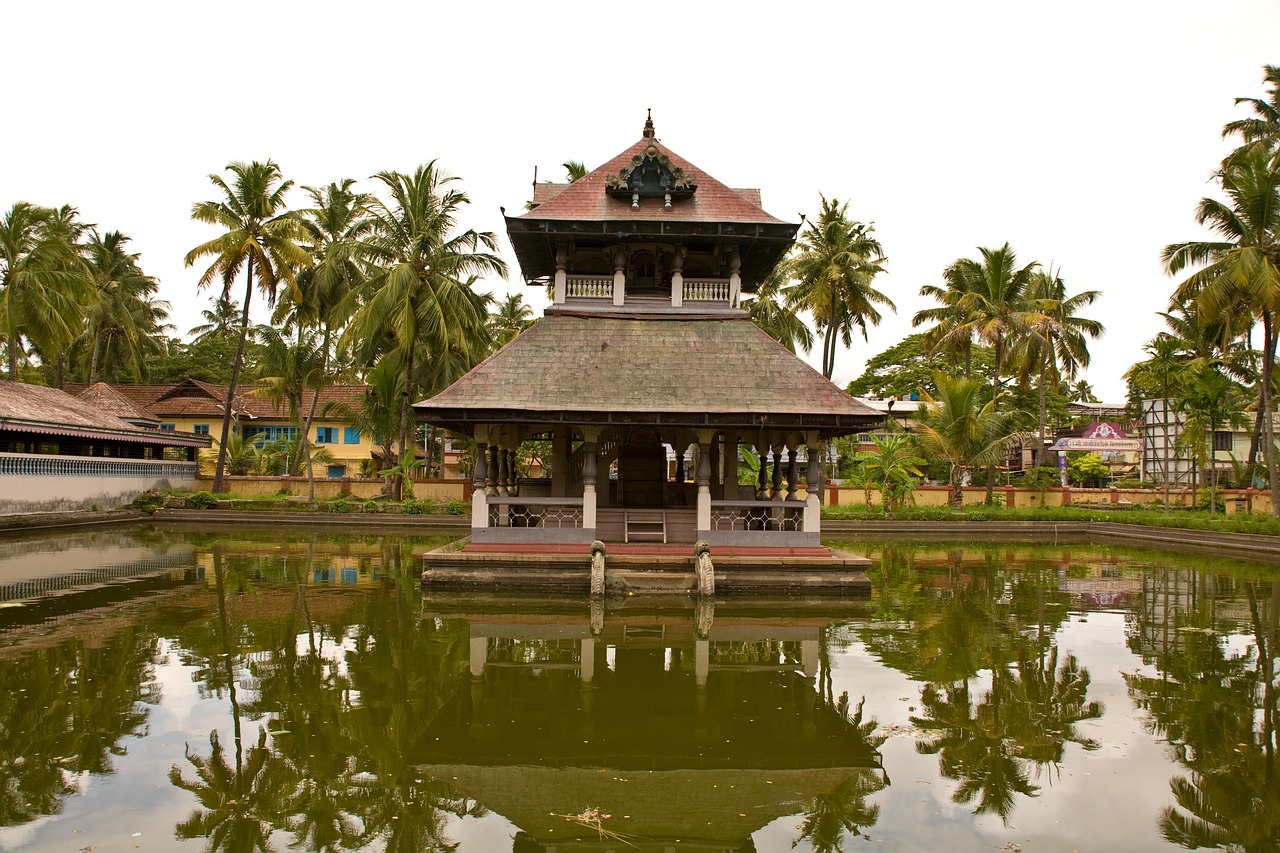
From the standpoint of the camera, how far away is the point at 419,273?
2770cm

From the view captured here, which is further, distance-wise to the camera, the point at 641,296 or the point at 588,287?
the point at 641,296

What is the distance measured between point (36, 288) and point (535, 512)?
1942 cm

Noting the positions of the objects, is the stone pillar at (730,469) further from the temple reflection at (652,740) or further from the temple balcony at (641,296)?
the temple reflection at (652,740)

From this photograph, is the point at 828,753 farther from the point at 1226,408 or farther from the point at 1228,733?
the point at 1226,408

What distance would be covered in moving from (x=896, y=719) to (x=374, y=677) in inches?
185

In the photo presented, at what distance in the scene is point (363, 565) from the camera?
54.5ft

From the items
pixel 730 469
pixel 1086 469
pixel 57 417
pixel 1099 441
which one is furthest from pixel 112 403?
pixel 1086 469

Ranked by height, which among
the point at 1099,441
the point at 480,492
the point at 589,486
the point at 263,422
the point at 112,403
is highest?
the point at 112,403

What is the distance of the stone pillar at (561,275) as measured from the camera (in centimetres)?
1585

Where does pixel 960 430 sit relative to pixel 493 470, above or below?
above

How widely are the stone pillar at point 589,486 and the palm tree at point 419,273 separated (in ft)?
46.6

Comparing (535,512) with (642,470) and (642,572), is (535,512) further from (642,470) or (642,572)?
(642,572)

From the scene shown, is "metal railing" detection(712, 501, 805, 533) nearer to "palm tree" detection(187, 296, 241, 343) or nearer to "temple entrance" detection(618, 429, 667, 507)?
"temple entrance" detection(618, 429, 667, 507)

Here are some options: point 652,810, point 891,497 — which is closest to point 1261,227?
point 891,497
